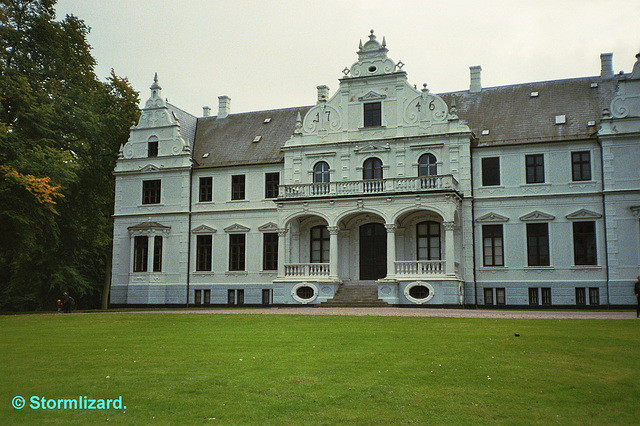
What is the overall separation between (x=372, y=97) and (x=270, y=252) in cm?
1040

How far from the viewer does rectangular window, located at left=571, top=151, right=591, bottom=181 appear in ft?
104

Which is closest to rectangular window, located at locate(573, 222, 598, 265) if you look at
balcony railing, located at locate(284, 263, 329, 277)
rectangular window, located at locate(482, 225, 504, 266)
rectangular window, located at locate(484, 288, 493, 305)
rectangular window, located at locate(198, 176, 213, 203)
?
rectangular window, located at locate(482, 225, 504, 266)

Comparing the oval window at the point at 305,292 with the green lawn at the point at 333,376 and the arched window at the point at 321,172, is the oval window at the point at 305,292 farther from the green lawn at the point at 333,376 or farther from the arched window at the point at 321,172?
the green lawn at the point at 333,376

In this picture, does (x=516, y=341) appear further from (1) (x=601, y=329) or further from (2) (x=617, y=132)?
(2) (x=617, y=132)

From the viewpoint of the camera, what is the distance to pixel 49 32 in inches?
1227

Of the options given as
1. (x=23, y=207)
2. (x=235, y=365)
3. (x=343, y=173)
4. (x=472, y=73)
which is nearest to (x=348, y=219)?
(x=343, y=173)

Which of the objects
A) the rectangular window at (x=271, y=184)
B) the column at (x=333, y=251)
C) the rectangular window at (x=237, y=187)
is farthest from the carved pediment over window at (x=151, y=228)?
the column at (x=333, y=251)

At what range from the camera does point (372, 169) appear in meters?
34.8

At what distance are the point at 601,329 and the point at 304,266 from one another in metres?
18.3

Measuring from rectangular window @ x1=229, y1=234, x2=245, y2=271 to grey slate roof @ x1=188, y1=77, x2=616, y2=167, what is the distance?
4.38m

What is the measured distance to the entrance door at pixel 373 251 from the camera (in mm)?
34281

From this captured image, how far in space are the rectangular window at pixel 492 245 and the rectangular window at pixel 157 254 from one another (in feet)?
61.9

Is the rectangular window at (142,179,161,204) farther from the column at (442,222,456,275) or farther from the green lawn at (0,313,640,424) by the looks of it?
the green lawn at (0,313,640,424)

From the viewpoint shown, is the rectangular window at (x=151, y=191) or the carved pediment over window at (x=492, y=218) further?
the rectangular window at (x=151, y=191)
